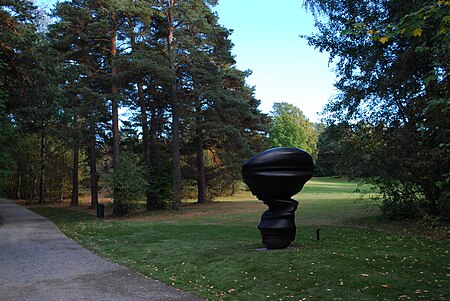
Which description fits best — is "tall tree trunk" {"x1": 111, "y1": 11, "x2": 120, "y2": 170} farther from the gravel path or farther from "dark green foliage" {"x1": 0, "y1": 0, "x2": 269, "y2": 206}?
the gravel path

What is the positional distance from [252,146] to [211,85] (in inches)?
311

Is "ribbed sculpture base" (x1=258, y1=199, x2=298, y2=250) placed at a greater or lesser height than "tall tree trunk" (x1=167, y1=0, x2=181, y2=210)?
lesser

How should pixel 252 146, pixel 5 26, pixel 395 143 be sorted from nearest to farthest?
pixel 395 143
pixel 5 26
pixel 252 146

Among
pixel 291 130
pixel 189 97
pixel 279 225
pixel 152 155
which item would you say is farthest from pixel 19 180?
pixel 279 225

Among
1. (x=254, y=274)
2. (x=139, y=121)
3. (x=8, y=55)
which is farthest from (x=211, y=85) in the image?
(x=254, y=274)

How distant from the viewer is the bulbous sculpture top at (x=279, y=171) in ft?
30.1

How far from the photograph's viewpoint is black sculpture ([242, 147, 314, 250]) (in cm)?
920

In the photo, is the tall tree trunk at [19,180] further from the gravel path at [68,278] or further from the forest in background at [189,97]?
the gravel path at [68,278]

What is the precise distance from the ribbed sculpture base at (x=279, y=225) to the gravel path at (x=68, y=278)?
10.6 feet

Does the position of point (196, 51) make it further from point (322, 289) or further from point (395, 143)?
point (322, 289)

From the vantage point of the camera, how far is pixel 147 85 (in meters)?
27.0

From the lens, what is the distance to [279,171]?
9211 millimetres

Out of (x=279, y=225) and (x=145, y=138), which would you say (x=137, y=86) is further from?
(x=279, y=225)

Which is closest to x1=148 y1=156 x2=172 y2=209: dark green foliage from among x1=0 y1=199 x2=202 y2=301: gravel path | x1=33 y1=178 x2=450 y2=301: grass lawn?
x1=33 y1=178 x2=450 y2=301: grass lawn
